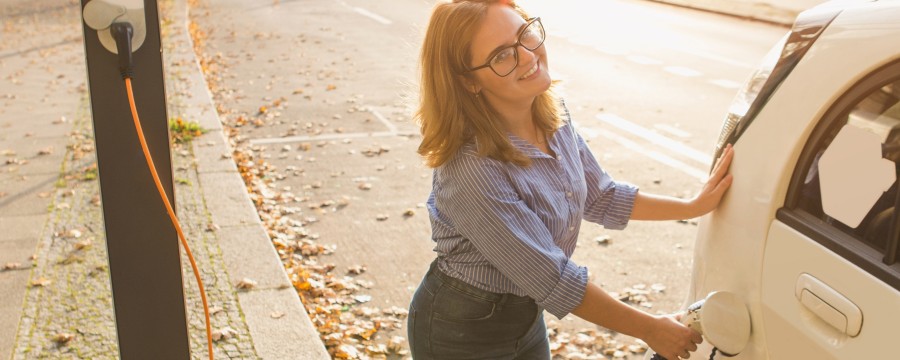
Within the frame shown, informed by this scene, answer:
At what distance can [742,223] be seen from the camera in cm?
227

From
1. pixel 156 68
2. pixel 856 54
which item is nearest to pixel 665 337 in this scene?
pixel 856 54

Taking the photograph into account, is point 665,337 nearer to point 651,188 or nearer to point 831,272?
point 831,272

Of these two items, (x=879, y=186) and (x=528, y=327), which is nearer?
(x=879, y=186)

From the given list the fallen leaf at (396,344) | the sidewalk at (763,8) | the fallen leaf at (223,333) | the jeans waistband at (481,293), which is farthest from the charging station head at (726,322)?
the sidewalk at (763,8)

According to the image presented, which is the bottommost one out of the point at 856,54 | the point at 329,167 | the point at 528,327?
the point at 329,167

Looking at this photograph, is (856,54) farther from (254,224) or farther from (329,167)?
(329,167)

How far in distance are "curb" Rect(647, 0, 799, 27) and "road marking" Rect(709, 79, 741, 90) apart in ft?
15.6

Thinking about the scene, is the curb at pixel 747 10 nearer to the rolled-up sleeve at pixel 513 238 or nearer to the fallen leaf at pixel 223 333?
the fallen leaf at pixel 223 333

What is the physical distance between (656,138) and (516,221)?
6.92 metres

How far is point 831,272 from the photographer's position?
1.85 meters

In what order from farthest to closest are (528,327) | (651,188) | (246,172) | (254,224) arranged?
(246,172) < (651,188) < (254,224) < (528,327)

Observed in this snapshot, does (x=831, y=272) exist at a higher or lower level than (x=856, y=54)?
lower

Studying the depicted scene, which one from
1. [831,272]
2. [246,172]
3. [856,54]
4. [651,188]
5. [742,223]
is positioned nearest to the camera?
[831,272]

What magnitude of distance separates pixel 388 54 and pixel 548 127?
12.0 m
